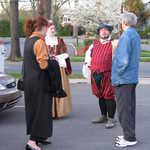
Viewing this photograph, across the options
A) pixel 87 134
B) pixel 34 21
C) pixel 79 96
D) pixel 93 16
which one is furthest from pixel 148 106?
pixel 93 16

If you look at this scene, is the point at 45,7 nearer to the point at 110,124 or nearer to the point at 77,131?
the point at 110,124

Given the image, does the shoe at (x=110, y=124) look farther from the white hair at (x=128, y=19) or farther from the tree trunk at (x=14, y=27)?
the tree trunk at (x=14, y=27)

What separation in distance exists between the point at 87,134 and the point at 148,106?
2886 mm

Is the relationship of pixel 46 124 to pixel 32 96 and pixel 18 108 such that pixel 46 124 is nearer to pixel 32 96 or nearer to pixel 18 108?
pixel 32 96

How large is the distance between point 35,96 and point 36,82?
19 centimetres

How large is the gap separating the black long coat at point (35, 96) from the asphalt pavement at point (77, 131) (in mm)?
423

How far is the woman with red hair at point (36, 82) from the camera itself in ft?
18.8

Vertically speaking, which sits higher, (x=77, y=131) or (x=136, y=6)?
(x=136, y=6)

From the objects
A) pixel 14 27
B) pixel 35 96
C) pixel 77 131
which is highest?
pixel 14 27

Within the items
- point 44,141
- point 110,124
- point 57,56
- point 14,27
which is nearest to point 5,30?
point 14,27

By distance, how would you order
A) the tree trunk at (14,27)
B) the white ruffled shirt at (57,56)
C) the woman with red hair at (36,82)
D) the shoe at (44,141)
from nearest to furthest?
the woman with red hair at (36,82) → the shoe at (44,141) → the white ruffled shirt at (57,56) → the tree trunk at (14,27)

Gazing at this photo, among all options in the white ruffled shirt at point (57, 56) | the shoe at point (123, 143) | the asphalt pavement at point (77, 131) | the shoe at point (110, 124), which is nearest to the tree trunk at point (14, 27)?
the asphalt pavement at point (77, 131)

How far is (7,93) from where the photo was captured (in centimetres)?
745

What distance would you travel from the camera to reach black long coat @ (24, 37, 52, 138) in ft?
18.9
